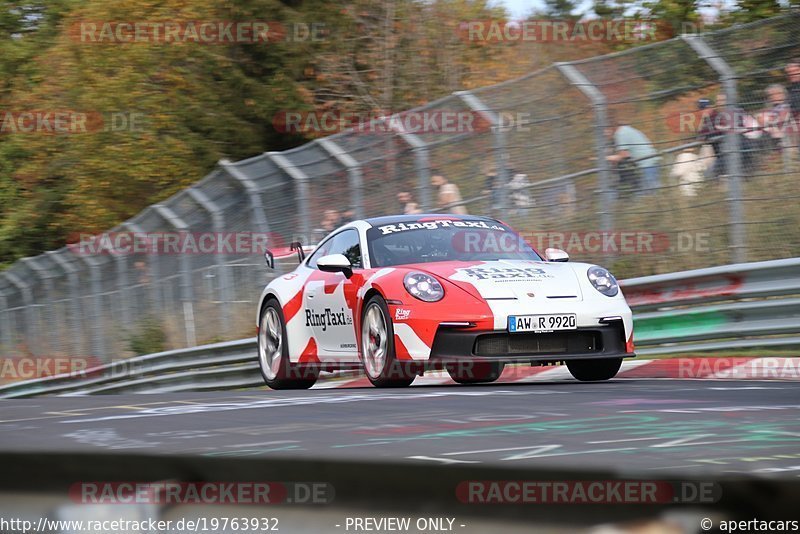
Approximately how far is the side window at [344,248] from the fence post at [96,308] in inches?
428

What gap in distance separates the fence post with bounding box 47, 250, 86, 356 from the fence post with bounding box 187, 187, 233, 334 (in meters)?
6.09

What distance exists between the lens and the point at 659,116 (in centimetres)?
1043

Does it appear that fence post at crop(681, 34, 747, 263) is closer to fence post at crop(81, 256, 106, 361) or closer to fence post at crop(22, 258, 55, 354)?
fence post at crop(81, 256, 106, 361)

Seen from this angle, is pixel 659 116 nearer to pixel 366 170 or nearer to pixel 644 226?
pixel 644 226

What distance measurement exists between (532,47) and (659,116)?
33312mm

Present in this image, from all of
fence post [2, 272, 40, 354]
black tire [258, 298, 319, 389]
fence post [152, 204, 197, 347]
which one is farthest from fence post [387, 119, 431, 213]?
fence post [2, 272, 40, 354]

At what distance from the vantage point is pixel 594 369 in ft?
28.9

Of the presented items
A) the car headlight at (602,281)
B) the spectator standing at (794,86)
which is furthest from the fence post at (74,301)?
the spectator standing at (794,86)

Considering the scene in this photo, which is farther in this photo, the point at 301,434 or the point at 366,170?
the point at 366,170

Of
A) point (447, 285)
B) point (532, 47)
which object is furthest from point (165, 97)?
point (447, 285)

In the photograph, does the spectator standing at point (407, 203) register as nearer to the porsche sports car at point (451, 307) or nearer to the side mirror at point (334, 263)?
the porsche sports car at point (451, 307)

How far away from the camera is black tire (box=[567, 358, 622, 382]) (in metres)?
8.66

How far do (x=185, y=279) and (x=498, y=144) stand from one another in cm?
649

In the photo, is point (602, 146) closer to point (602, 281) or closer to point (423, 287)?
point (602, 281)
